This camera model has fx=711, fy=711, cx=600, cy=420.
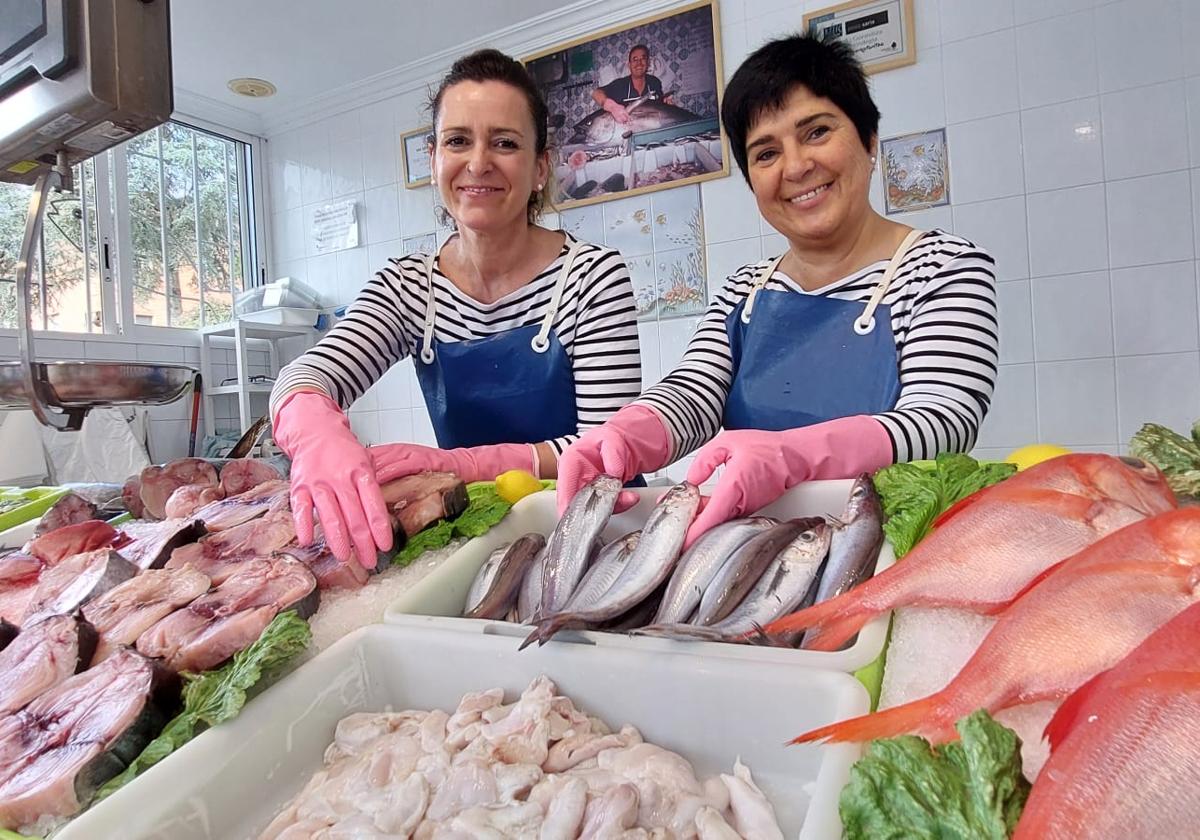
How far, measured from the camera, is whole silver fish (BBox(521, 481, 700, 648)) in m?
0.95

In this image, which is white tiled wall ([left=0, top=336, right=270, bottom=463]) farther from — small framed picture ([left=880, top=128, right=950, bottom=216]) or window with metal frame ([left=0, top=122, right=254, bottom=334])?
small framed picture ([left=880, top=128, right=950, bottom=216])

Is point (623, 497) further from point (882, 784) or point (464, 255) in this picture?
point (464, 255)

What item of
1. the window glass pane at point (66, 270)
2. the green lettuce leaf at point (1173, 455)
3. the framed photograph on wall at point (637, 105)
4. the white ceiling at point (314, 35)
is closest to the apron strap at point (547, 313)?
the green lettuce leaf at point (1173, 455)

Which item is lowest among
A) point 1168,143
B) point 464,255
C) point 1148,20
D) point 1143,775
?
point 1143,775

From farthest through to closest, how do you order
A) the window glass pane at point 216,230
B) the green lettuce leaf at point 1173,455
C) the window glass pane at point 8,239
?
1. the window glass pane at point 216,230
2. the window glass pane at point 8,239
3. the green lettuce leaf at point 1173,455

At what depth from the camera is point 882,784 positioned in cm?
49

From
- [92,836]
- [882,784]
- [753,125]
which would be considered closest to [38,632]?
[92,836]

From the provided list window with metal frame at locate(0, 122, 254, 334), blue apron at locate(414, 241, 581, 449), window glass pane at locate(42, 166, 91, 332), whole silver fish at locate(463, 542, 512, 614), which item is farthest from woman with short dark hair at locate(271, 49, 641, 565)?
window glass pane at locate(42, 166, 91, 332)

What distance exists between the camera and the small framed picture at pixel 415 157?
4746mm

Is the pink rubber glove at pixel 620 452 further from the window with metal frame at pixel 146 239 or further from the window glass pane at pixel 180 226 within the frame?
the window glass pane at pixel 180 226

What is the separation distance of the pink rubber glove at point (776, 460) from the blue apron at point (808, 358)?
44 centimetres

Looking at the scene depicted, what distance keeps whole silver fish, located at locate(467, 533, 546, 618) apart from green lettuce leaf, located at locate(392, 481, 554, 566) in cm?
13

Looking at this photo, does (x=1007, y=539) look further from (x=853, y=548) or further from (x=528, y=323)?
(x=528, y=323)

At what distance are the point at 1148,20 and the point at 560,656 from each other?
3664 millimetres
